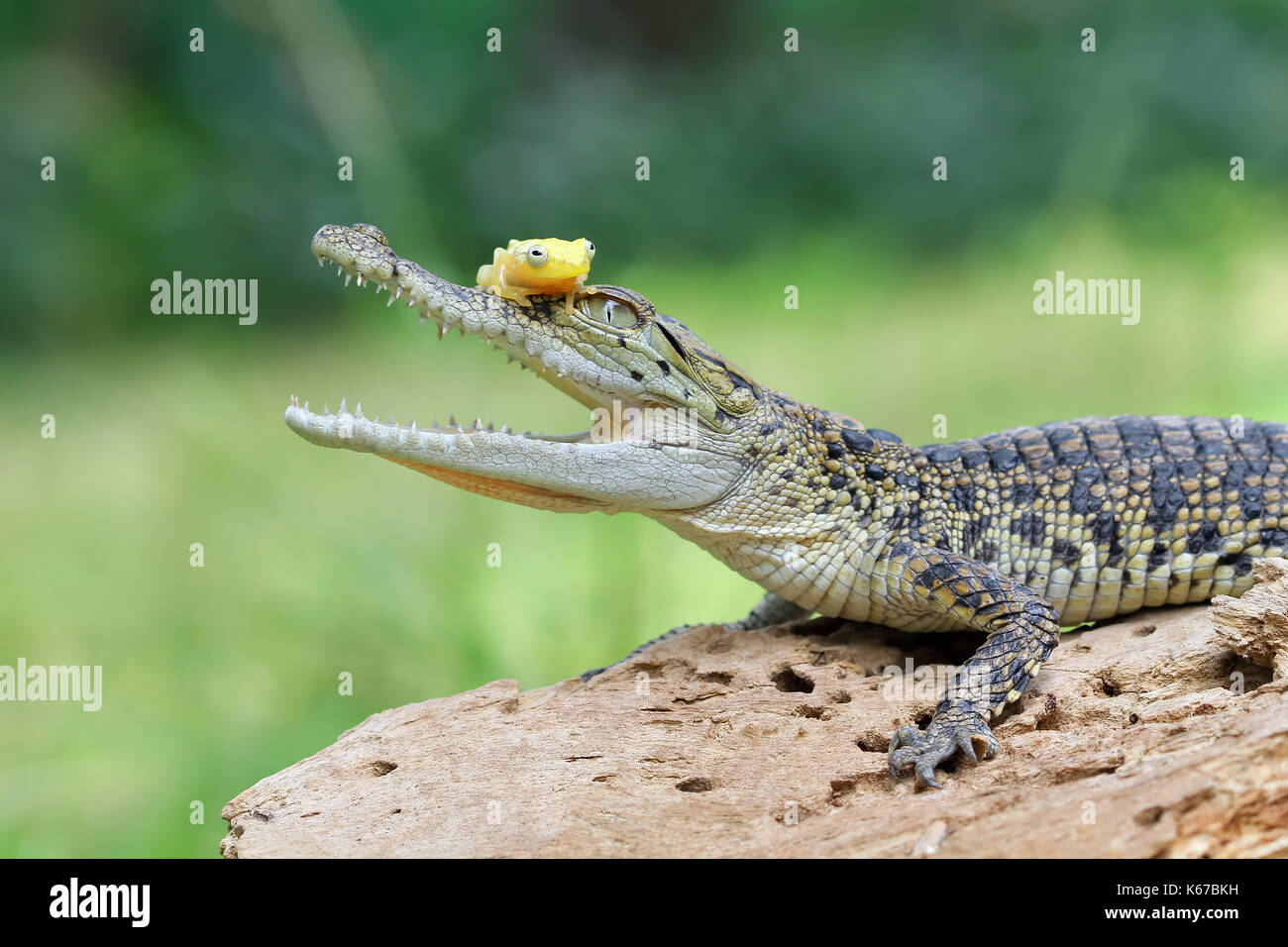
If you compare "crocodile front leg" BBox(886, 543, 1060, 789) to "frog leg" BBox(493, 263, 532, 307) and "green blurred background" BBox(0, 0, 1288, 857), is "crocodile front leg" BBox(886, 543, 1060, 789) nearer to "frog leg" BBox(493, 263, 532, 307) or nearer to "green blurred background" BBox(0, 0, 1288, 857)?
"frog leg" BBox(493, 263, 532, 307)

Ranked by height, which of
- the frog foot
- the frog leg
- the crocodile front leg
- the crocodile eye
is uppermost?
the frog leg

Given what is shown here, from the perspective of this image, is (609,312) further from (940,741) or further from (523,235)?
(523,235)

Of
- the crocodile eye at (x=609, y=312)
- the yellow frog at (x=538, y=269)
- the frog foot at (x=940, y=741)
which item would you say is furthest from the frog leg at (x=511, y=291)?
the frog foot at (x=940, y=741)

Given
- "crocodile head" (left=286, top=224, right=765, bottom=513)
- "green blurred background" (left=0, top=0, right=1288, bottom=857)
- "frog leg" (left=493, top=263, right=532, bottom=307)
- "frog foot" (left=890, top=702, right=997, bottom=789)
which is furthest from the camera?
"green blurred background" (left=0, top=0, right=1288, bottom=857)

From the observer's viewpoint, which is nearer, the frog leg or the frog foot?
the frog foot

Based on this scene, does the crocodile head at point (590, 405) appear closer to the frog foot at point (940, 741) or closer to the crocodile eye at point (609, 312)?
the crocodile eye at point (609, 312)

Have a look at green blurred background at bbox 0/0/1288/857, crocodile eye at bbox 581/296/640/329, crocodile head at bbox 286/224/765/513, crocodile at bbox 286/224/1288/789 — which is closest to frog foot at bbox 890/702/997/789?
crocodile at bbox 286/224/1288/789

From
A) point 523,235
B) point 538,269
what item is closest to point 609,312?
point 538,269
